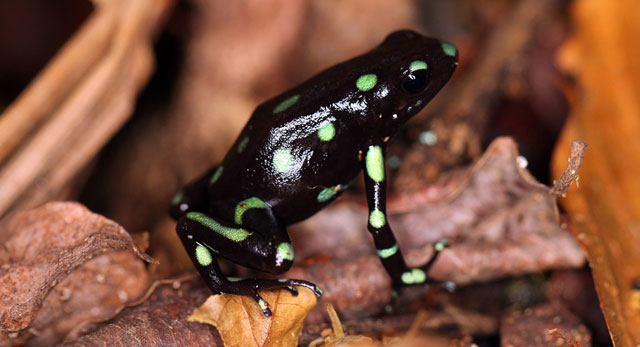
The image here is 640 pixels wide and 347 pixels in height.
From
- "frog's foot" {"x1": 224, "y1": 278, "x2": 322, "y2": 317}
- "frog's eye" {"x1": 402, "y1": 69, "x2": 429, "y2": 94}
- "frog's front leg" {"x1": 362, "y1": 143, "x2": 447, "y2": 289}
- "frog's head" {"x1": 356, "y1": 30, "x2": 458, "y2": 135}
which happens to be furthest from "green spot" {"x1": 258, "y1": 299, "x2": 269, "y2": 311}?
"frog's eye" {"x1": 402, "y1": 69, "x2": 429, "y2": 94}

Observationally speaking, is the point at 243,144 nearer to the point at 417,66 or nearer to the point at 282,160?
the point at 282,160

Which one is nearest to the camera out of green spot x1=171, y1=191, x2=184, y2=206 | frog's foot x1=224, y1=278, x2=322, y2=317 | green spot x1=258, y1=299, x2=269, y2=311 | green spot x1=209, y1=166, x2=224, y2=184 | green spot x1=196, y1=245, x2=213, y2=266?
green spot x1=258, y1=299, x2=269, y2=311

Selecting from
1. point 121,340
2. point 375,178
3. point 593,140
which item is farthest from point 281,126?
point 593,140

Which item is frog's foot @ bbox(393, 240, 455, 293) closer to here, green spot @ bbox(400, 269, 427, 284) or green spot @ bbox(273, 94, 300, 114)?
green spot @ bbox(400, 269, 427, 284)

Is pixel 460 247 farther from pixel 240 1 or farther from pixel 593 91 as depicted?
pixel 240 1

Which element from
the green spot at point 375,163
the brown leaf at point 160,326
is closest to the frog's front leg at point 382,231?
the green spot at point 375,163

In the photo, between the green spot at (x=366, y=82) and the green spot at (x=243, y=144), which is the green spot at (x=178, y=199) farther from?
the green spot at (x=366, y=82)
